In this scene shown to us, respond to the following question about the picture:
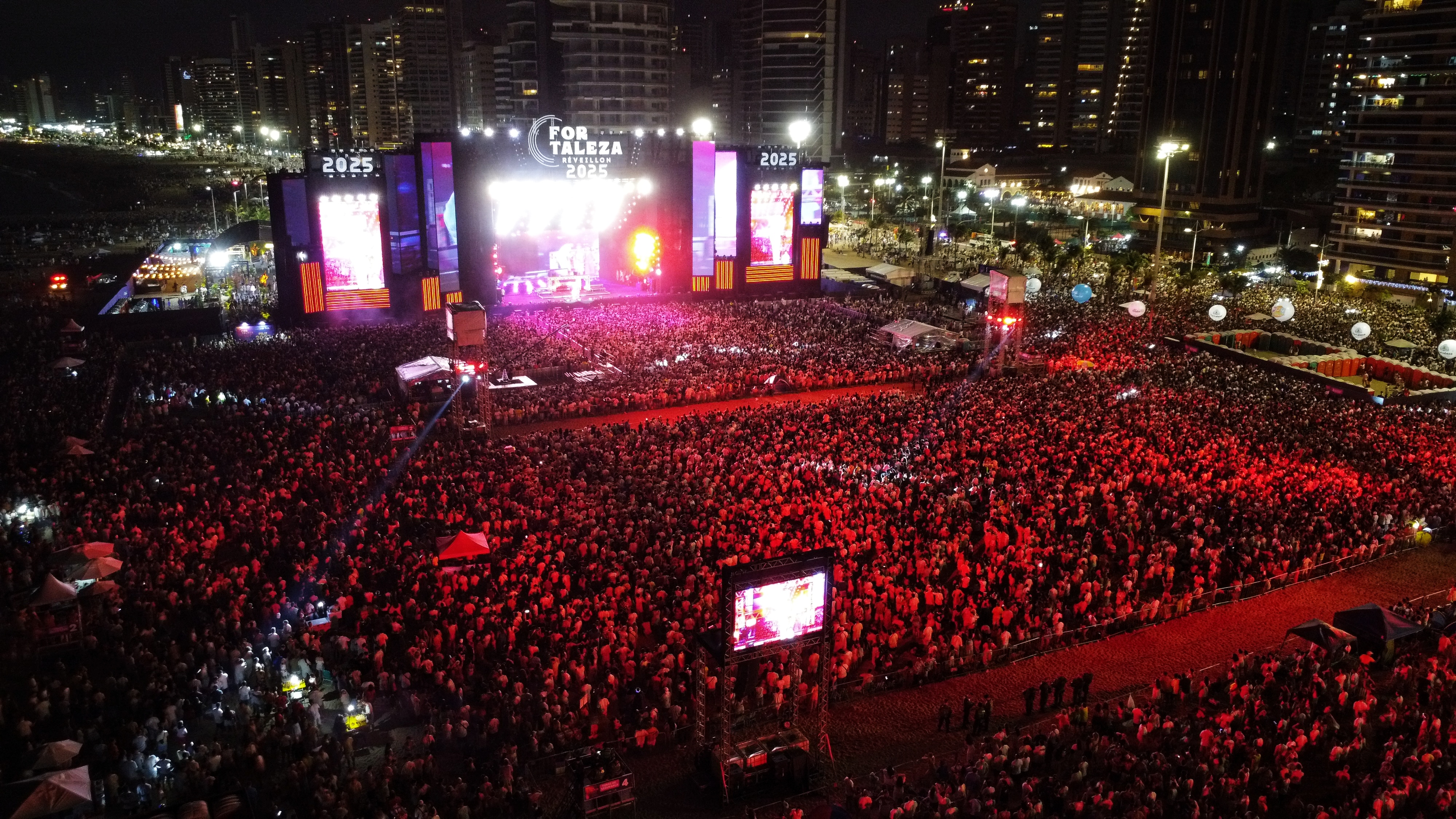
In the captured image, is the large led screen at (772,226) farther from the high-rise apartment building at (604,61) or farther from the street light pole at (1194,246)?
the high-rise apartment building at (604,61)

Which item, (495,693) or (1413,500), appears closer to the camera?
(495,693)

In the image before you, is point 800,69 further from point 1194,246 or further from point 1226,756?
point 1226,756

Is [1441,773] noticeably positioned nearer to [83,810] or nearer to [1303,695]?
[1303,695]

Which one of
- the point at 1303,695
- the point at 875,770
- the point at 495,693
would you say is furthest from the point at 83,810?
the point at 1303,695

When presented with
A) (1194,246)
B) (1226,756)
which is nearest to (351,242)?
(1226,756)

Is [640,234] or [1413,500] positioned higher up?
[640,234]

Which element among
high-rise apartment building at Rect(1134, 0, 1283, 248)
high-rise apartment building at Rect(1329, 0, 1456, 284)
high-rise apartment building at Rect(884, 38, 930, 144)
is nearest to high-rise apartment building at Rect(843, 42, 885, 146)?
high-rise apartment building at Rect(884, 38, 930, 144)

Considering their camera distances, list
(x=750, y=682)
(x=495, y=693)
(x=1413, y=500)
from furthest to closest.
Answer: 1. (x=1413, y=500)
2. (x=750, y=682)
3. (x=495, y=693)

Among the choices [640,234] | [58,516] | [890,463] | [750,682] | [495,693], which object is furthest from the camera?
[640,234]

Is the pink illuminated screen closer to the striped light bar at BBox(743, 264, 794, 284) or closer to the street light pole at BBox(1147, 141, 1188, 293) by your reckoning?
the street light pole at BBox(1147, 141, 1188, 293)
